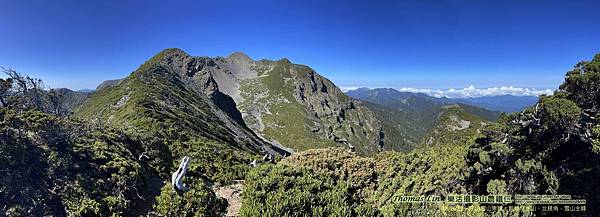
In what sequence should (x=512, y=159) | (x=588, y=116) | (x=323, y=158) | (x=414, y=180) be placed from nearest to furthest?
(x=588, y=116)
(x=512, y=159)
(x=414, y=180)
(x=323, y=158)

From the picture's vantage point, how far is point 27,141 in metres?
26.5

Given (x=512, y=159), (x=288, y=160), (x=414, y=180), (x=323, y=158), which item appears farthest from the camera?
(x=288, y=160)

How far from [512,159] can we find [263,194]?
1634cm

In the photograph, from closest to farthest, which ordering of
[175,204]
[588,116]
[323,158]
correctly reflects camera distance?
[175,204] → [588,116] → [323,158]

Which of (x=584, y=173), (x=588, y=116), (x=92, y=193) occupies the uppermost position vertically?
(x=588, y=116)

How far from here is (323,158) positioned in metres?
28.3

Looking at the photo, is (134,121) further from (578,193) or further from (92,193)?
(578,193)

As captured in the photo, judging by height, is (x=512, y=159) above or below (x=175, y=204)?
above

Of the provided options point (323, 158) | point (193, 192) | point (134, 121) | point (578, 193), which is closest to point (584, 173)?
point (578, 193)

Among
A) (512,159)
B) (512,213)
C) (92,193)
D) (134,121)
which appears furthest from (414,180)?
(134,121)

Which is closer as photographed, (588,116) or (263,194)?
(263,194)

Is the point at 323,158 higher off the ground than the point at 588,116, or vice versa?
the point at 588,116

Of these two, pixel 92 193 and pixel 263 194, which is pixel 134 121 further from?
pixel 263 194

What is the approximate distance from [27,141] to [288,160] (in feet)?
66.6
